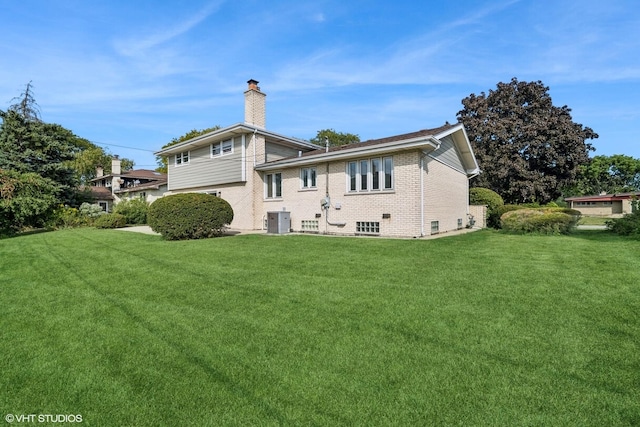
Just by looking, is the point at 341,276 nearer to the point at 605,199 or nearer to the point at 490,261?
the point at 490,261

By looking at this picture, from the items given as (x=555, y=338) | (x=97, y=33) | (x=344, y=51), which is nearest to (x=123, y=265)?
(x=555, y=338)

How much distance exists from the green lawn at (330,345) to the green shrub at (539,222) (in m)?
5.27

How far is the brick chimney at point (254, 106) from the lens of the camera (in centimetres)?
1705

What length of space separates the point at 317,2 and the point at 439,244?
8.45 m

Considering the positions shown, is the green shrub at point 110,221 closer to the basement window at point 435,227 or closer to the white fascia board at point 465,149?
the basement window at point 435,227

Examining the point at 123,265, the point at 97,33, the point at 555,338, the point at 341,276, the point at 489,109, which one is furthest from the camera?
the point at 489,109

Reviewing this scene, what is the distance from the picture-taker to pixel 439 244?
30.6ft

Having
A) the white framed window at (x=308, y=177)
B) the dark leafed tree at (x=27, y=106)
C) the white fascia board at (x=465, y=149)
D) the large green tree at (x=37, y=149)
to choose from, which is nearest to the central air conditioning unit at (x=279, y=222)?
the white framed window at (x=308, y=177)

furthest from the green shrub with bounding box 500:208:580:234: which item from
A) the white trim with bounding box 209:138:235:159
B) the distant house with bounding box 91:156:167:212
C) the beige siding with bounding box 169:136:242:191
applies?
the distant house with bounding box 91:156:167:212

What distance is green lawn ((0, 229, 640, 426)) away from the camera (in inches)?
86.7

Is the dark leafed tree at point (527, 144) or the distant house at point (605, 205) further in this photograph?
the distant house at point (605, 205)

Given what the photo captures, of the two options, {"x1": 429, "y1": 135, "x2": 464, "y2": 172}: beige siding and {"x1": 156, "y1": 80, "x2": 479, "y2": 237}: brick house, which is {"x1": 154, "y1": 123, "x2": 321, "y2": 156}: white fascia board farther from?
{"x1": 429, "y1": 135, "x2": 464, "y2": 172}: beige siding

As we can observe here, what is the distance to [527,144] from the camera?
23.4 meters

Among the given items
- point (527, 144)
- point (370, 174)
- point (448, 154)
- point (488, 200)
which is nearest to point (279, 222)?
point (370, 174)
